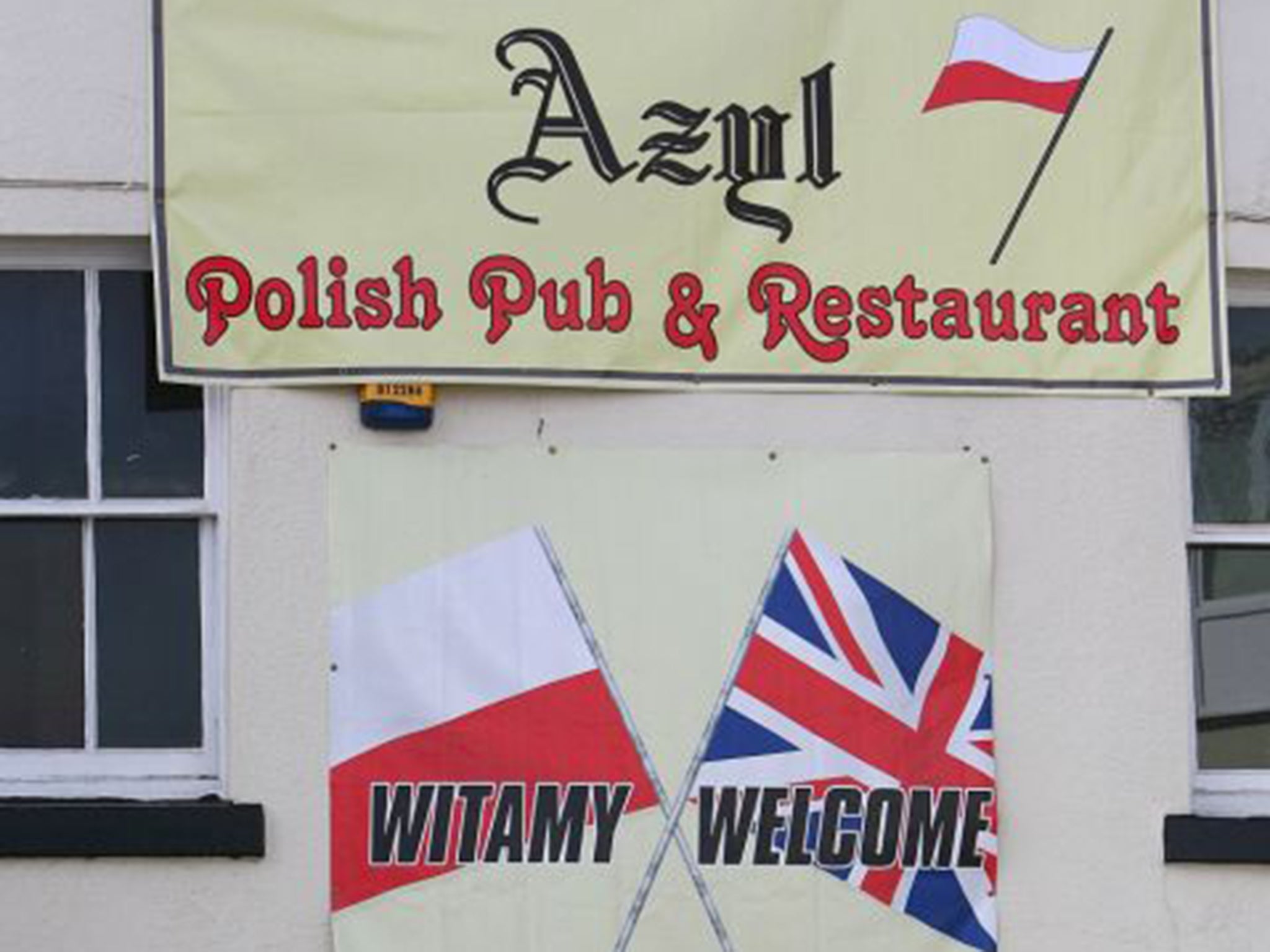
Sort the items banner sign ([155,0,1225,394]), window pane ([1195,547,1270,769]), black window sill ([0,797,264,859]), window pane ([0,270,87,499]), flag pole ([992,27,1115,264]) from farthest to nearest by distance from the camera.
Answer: window pane ([1195,547,1270,769])
flag pole ([992,27,1115,264])
window pane ([0,270,87,499])
banner sign ([155,0,1225,394])
black window sill ([0,797,264,859])

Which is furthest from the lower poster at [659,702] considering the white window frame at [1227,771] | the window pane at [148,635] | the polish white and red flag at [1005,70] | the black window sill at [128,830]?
the polish white and red flag at [1005,70]

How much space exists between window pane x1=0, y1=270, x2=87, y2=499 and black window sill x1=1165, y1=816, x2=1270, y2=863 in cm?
331

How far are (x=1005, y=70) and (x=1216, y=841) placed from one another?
A: 2.33 m

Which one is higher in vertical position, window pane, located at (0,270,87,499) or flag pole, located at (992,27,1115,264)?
flag pole, located at (992,27,1115,264)

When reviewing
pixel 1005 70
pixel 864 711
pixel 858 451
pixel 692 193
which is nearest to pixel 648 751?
pixel 864 711

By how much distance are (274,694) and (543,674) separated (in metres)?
0.76

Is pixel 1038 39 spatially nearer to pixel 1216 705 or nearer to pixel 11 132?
pixel 1216 705

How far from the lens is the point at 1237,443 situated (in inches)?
306

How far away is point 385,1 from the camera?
7.30m

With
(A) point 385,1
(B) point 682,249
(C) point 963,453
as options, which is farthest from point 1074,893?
(A) point 385,1

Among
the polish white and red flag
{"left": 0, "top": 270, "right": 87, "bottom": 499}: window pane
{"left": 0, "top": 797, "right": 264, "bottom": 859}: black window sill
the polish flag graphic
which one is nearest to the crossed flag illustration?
the polish flag graphic

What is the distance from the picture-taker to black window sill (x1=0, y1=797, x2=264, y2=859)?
7113 mm

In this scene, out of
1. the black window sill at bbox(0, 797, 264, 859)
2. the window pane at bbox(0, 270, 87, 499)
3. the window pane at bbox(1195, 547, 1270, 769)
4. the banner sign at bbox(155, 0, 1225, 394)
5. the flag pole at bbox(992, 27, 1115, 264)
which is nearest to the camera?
the black window sill at bbox(0, 797, 264, 859)

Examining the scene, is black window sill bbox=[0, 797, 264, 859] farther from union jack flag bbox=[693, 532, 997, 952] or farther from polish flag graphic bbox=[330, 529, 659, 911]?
union jack flag bbox=[693, 532, 997, 952]
